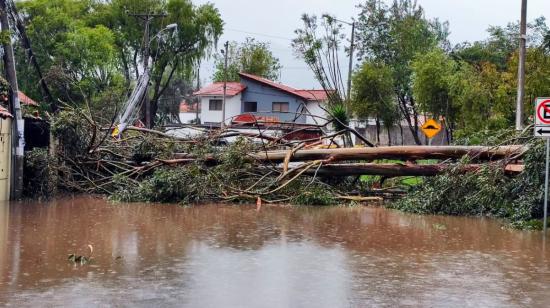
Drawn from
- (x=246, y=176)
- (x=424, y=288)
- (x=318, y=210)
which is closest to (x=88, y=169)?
(x=246, y=176)

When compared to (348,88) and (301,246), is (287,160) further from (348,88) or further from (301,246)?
(348,88)

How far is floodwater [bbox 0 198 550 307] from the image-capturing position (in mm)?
8086

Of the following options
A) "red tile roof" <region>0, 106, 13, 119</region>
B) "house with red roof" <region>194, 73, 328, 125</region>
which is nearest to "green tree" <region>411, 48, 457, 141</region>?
"house with red roof" <region>194, 73, 328, 125</region>

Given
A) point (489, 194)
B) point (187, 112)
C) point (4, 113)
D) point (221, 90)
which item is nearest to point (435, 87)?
point (489, 194)

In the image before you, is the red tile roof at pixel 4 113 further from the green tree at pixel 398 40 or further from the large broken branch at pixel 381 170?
the green tree at pixel 398 40

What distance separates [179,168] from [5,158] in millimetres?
4064

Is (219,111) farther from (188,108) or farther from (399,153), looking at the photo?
(399,153)

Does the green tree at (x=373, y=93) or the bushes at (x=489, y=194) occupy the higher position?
the green tree at (x=373, y=93)

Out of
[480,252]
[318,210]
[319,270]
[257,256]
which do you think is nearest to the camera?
[319,270]

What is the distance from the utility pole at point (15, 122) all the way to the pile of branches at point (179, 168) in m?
1.07

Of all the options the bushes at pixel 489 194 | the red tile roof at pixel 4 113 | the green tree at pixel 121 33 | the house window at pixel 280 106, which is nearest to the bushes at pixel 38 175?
the red tile roof at pixel 4 113

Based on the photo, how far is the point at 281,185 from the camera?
1873 cm

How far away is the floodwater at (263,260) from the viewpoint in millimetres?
8086

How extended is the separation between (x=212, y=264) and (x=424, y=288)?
2810 millimetres
